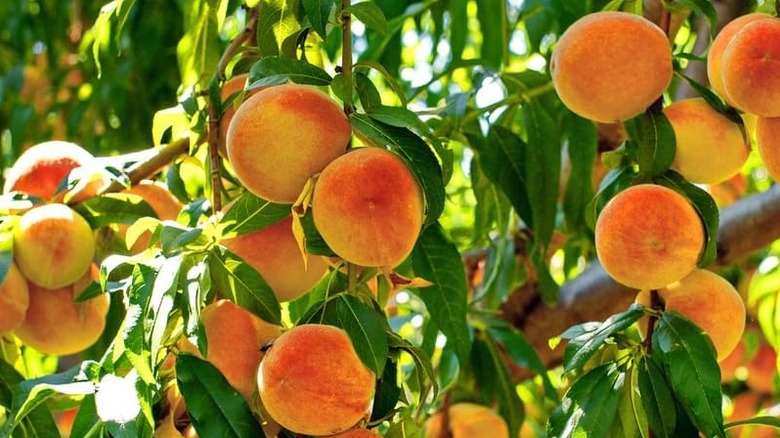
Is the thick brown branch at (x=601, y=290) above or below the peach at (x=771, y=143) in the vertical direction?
below

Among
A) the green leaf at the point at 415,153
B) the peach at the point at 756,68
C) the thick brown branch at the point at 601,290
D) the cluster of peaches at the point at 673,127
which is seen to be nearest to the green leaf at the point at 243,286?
the green leaf at the point at 415,153

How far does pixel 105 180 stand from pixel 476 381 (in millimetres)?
535

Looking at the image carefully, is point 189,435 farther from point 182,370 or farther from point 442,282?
point 442,282

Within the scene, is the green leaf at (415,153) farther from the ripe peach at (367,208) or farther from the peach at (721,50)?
the peach at (721,50)

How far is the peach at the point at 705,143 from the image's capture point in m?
0.81

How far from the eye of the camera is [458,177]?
2.21 meters

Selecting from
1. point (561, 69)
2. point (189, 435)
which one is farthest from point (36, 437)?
point (561, 69)

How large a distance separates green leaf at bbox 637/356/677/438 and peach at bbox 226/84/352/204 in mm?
242

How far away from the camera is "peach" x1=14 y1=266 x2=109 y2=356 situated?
942mm

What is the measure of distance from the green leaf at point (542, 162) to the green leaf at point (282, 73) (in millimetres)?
326

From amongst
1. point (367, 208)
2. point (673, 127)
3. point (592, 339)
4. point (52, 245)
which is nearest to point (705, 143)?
point (673, 127)

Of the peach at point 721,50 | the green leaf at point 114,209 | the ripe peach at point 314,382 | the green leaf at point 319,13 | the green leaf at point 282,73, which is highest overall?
the green leaf at point 319,13

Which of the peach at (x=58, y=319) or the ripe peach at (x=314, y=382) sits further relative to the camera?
the peach at (x=58, y=319)

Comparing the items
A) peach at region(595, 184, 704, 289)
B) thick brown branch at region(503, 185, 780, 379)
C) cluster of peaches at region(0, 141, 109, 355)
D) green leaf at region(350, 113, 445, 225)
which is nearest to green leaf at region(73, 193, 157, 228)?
cluster of peaches at region(0, 141, 109, 355)
